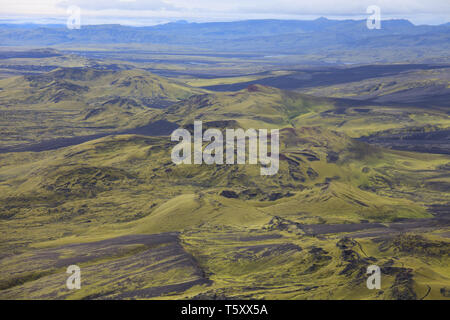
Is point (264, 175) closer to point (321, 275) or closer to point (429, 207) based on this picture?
point (429, 207)

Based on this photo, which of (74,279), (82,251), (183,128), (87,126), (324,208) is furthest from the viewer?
(87,126)

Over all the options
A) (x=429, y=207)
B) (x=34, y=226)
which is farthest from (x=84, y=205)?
(x=429, y=207)

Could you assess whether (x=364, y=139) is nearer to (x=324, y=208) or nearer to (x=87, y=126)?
(x=324, y=208)

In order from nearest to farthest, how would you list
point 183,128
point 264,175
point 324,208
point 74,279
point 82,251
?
point 74,279 < point 82,251 < point 324,208 < point 264,175 < point 183,128

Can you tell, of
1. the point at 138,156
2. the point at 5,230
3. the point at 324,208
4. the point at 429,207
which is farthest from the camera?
the point at 138,156

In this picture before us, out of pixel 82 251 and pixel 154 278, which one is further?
pixel 82 251

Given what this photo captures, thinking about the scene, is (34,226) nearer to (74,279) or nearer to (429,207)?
(74,279)

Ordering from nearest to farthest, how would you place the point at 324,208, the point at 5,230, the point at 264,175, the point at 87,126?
the point at 5,230 → the point at 324,208 → the point at 264,175 → the point at 87,126

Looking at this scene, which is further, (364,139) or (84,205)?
(364,139)

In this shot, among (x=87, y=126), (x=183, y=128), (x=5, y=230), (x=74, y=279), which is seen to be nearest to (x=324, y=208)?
(x=74, y=279)
